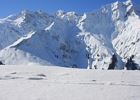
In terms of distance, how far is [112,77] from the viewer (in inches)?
1126

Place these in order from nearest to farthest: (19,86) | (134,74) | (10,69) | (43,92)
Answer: (43,92) → (19,86) → (134,74) → (10,69)

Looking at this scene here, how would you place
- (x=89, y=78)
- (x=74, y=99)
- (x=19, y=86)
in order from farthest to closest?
1. (x=89, y=78)
2. (x=19, y=86)
3. (x=74, y=99)

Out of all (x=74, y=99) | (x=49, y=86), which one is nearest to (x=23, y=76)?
(x=49, y=86)

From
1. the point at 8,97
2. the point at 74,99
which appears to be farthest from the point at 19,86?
the point at 74,99

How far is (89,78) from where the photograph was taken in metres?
28.5

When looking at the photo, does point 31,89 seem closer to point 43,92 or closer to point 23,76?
point 43,92

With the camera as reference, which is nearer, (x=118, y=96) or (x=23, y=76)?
(x=118, y=96)

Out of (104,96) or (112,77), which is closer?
(104,96)

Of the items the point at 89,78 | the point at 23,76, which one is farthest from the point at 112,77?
the point at 23,76

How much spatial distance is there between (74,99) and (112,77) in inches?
389

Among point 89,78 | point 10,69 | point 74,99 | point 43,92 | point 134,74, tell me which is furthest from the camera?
point 10,69

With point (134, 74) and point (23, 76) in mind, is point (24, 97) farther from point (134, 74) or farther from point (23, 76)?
point (134, 74)

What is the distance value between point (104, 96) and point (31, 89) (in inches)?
169

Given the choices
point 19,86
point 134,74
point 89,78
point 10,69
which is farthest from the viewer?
point 10,69
